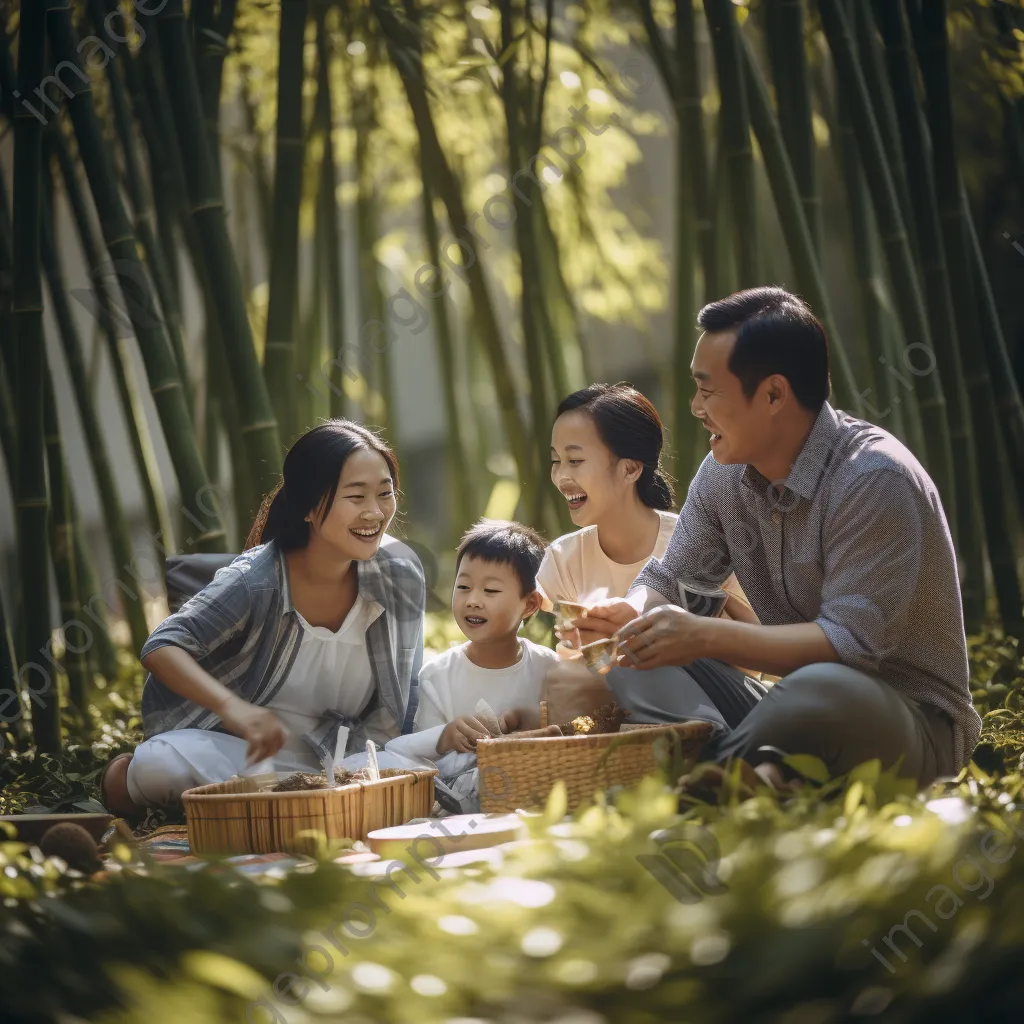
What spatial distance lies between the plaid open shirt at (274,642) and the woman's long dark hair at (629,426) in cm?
53

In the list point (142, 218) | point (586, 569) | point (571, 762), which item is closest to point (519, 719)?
point (586, 569)

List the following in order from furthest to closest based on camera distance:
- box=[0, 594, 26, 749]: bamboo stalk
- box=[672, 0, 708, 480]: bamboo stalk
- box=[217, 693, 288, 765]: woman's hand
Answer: box=[672, 0, 708, 480]: bamboo stalk < box=[0, 594, 26, 749]: bamboo stalk < box=[217, 693, 288, 765]: woman's hand

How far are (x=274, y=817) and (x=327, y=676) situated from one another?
2.31 feet

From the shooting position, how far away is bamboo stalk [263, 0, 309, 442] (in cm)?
284

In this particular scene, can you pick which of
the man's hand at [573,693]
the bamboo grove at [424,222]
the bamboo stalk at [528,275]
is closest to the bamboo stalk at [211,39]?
the bamboo grove at [424,222]

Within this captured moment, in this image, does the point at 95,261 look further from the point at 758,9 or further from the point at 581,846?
the point at 581,846

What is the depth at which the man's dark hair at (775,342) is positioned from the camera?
2.04 metres

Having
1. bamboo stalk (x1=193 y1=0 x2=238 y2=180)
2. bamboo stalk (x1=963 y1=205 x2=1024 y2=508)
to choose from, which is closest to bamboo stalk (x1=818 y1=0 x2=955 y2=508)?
bamboo stalk (x1=963 y1=205 x2=1024 y2=508)

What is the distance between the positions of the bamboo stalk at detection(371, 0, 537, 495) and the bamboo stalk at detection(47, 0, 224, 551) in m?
0.90

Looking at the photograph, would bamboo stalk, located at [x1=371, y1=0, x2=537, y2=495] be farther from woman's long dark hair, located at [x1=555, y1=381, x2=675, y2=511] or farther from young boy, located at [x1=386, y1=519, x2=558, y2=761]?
young boy, located at [x1=386, y1=519, x2=558, y2=761]

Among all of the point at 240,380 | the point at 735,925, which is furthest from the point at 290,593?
the point at 735,925

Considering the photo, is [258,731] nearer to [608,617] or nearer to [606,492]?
[608,617]

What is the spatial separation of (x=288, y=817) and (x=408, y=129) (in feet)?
14.0

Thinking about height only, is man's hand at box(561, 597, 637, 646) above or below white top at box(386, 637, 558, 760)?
above
